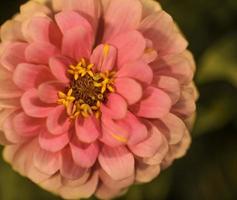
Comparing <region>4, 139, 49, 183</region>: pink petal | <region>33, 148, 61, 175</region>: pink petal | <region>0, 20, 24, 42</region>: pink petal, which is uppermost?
<region>0, 20, 24, 42</region>: pink petal

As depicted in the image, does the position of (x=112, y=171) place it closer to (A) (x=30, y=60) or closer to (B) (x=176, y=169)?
(A) (x=30, y=60)

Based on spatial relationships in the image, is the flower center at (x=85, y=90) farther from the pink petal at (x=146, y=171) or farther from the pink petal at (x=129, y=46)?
the pink petal at (x=146, y=171)

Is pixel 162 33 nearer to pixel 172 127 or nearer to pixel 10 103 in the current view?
pixel 172 127

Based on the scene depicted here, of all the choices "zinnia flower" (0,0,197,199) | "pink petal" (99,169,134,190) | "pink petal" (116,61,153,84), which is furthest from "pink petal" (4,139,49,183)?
"pink petal" (116,61,153,84)

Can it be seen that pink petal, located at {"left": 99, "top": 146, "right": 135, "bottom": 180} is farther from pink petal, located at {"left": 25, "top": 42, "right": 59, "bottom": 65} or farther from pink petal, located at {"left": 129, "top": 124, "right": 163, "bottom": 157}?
pink petal, located at {"left": 25, "top": 42, "right": 59, "bottom": 65}

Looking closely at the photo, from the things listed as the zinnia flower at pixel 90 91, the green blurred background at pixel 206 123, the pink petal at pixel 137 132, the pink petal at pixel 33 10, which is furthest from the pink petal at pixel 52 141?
the green blurred background at pixel 206 123
